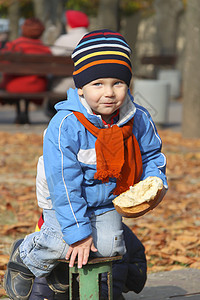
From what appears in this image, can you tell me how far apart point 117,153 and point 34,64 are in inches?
340

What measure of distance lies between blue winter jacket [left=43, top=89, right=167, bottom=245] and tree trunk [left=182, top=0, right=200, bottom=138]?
689cm

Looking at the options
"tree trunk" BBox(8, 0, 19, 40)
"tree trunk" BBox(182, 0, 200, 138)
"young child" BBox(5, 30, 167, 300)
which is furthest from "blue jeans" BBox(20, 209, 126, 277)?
"tree trunk" BBox(8, 0, 19, 40)

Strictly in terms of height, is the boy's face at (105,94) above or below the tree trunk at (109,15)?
above

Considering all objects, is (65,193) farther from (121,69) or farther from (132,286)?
(132,286)

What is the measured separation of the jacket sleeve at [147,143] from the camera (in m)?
3.14

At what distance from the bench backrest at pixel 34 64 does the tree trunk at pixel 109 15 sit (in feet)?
21.5

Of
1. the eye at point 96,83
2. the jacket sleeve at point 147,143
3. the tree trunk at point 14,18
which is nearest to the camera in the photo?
the eye at point 96,83

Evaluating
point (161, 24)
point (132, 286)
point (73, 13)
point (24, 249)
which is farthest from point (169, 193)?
point (161, 24)

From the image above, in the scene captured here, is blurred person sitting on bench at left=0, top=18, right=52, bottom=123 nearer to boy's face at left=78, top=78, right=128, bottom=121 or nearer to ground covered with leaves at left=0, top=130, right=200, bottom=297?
ground covered with leaves at left=0, top=130, right=200, bottom=297

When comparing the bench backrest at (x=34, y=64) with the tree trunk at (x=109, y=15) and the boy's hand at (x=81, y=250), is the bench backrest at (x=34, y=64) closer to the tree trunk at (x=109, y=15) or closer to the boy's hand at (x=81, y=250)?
the tree trunk at (x=109, y=15)

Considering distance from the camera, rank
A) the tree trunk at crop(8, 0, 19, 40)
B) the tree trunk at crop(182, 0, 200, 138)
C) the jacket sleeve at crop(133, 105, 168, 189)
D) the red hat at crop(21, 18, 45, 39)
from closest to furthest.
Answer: the jacket sleeve at crop(133, 105, 168, 189) → the tree trunk at crop(182, 0, 200, 138) → the red hat at crop(21, 18, 45, 39) → the tree trunk at crop(8, 0, 19, 40)

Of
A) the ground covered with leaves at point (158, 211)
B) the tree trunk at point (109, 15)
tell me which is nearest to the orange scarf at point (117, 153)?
the ground covered with leaves at point (158, 211)

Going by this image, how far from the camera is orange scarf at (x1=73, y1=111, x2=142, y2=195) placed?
291cm

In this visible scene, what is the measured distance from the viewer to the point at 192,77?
985 centimetres
